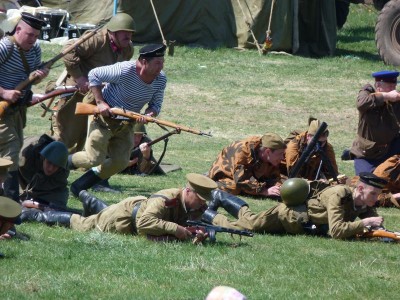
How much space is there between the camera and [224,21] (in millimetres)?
25031

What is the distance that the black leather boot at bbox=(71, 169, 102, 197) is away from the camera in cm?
1198

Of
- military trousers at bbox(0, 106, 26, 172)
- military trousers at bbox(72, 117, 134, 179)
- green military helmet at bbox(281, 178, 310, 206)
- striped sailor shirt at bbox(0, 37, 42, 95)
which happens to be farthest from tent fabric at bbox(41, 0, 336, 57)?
green military helmet at bbox(281, 178, 310, 206)

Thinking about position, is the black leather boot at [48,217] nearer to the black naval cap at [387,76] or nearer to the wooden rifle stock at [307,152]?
the wooden rifle stock at [307,152]

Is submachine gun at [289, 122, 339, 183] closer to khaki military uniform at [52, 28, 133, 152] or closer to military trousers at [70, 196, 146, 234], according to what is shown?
khaki military uniform at [52, 28, 133, 152]

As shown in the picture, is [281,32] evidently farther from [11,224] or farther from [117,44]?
[11,224]

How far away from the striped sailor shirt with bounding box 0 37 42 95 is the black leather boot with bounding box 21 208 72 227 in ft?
4.01

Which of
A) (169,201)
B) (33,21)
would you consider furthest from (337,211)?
(33,21)

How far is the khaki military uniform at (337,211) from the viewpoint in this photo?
1054cm

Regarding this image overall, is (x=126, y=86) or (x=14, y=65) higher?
(x=14, y=65)

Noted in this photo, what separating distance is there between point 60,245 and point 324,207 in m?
2.72

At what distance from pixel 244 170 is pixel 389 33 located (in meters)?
10.9

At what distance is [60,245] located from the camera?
941 cm

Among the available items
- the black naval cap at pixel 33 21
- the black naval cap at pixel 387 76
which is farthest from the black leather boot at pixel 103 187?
the black naval cap at pixel 387 76

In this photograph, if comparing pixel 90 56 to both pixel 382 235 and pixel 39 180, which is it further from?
pixel 382 235
